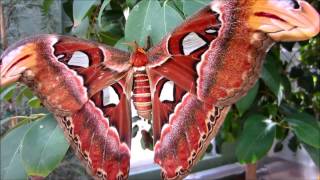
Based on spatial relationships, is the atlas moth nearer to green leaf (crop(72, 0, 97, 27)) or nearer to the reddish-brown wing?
the reddish-brown wing

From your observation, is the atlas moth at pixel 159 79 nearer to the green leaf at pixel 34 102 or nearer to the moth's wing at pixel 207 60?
the moth's wing at pixel 207 60

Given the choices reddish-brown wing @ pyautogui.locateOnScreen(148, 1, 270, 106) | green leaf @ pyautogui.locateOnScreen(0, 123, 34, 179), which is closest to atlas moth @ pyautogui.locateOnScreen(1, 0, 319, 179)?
reddish-brown wing @ pyautogui.locateOnScreen(148, 1, 270, 106)

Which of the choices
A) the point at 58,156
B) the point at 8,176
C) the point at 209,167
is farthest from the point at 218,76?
the point at 209,167

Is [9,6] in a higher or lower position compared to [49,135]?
higher

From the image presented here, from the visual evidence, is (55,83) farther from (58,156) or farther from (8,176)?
(8,176)

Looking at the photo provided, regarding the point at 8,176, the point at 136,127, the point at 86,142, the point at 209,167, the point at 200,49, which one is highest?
the point at 200,49

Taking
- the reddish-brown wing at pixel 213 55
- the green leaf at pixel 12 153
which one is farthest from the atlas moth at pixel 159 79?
the green leaf at pixel 12 153

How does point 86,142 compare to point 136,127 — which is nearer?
point 86,142
